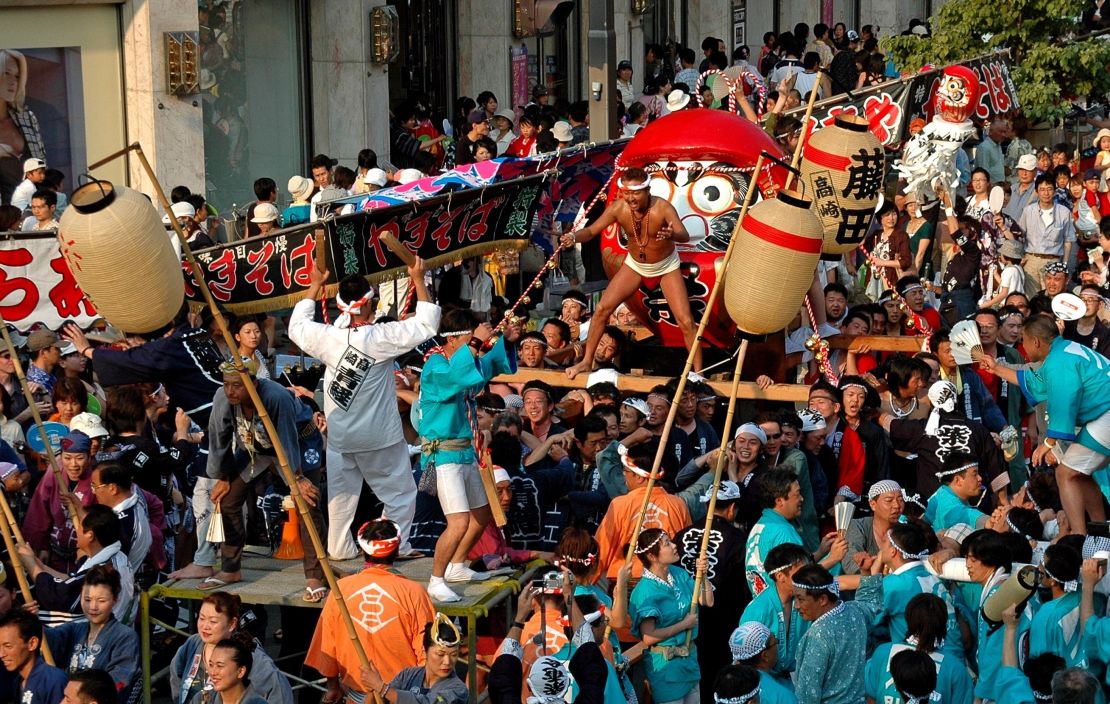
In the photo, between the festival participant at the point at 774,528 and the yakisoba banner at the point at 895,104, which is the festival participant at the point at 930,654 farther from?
the yakisoba banner at the point at 895,104

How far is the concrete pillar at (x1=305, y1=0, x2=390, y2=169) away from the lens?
2177cm

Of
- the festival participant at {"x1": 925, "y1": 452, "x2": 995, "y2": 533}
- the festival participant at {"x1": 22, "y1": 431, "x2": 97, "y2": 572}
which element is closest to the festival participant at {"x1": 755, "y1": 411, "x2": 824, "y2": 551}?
the festival participant at {"x1": 925, "y1": 452, "x2": 995, "y2": 533}

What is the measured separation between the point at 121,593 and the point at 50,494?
42.9 inches

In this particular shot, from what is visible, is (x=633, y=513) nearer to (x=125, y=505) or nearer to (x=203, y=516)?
(x=203, y=516)

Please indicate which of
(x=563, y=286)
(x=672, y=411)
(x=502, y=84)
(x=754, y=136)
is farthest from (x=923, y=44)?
(x=672, y=411)

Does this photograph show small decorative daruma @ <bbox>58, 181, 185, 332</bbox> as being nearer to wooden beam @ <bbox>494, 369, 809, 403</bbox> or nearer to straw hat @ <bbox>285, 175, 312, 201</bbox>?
wooden beam @ <bbox>494, 369, 809, 403</bbox>

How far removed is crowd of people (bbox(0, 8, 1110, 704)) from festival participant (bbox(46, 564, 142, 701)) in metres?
0.02

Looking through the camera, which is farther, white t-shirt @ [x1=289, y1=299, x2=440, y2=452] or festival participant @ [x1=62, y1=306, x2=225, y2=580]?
festival participant @ [x1=62, y1=306, x2=225, y2=580]

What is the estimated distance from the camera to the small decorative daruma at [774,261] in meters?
10.4

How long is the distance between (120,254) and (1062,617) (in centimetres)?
471

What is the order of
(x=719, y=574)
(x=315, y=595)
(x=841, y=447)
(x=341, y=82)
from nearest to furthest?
1. (x=315, y=595)
2. (x=719, y=574)
3. (x=841, y=447)
4. (x=341, y=82)

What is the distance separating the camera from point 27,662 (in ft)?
28.4

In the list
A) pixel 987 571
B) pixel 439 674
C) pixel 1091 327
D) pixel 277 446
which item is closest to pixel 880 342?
pixel 1091 327

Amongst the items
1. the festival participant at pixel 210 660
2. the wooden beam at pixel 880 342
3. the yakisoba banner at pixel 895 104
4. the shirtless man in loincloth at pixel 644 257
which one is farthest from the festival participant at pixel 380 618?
the yakisoba banner at pixel 895 104
